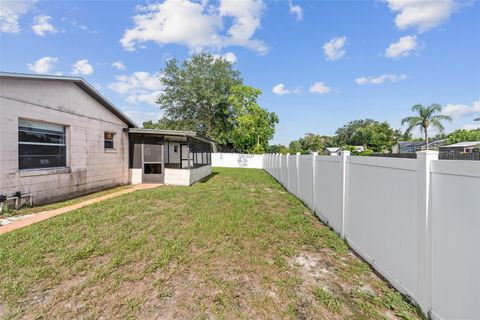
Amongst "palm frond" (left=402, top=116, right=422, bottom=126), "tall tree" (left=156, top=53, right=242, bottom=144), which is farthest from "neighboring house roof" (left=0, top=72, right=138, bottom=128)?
"palm frond" (left=402, top=116, right=422, bottom=126)

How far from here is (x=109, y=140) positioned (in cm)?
1126

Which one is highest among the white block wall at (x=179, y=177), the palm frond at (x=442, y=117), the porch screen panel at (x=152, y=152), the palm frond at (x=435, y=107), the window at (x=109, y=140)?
the palm frond at (x=435, y=107)

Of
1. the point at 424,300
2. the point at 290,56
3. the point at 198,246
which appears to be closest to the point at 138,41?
the point at 290,56

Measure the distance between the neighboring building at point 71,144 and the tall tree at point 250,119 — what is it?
17.3 metres

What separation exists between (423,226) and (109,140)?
12017mm

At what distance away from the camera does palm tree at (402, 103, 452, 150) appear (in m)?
33.6

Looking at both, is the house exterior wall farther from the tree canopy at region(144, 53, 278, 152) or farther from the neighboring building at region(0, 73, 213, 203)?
the tree canopy at region(144, 53, 278, 152)

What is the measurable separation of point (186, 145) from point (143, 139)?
236 centimetres

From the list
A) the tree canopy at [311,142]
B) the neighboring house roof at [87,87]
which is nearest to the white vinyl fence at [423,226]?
the neighboring house roof at [87,87]

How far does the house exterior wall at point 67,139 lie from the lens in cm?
650

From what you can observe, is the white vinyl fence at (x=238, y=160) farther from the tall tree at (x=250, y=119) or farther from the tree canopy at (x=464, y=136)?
the tree canopy at (x=464, y=136)

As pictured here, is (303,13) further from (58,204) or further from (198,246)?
(58,204)

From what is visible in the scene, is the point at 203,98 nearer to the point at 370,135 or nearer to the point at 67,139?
the point at 67,139

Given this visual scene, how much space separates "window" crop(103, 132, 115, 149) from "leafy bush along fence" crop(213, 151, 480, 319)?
10.6m
